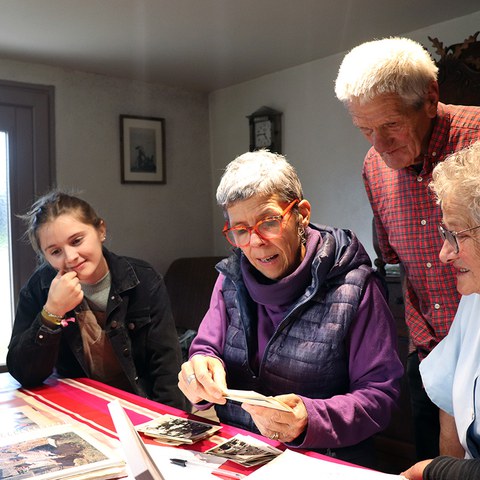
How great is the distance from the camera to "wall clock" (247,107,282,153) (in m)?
4.45

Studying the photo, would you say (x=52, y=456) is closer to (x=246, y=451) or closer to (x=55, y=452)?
(x=55, y=452)

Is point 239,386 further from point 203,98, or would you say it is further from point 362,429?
point 203,98

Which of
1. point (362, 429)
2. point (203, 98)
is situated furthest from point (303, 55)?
point (362, 429)

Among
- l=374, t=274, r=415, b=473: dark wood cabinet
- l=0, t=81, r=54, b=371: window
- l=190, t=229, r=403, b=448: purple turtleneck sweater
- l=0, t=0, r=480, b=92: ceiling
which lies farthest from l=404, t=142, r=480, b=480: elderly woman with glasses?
l=0, t=81, r=54, b=371: window

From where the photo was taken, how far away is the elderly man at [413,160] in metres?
1.60

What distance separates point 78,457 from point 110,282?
891mm

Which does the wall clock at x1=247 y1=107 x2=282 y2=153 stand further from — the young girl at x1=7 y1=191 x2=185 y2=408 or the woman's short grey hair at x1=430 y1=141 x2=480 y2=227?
the woman's short grey hair at x1=430 y1=141 x2=480 y2=227

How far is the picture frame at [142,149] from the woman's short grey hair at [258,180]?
315cm

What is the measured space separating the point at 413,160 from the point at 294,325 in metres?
0.64

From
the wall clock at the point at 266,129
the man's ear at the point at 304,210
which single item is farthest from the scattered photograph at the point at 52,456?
the wall clock at the point at 266,129

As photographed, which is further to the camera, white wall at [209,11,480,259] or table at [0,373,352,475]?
white wall at [209,11,480,259]

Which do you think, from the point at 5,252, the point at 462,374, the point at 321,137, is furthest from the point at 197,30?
the point at 462,374

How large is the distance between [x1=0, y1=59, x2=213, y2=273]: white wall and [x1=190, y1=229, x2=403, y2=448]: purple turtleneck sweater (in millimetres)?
2824

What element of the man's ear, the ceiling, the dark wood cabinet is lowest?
the dark wood cabinet
